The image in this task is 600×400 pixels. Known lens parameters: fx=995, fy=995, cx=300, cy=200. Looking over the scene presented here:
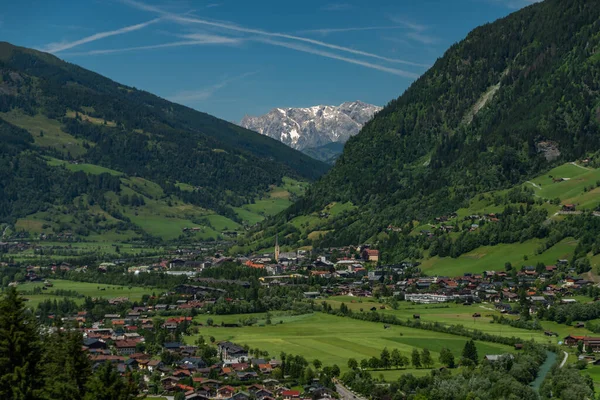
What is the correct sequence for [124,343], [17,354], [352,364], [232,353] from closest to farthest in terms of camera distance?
[17,354], [352,364], [232,353], [124,343]

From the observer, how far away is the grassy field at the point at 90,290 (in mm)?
146625

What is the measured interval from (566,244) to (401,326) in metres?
50.3

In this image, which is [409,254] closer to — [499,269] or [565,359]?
[499,269]

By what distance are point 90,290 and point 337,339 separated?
6046 cm

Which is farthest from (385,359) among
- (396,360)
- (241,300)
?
(241,300)

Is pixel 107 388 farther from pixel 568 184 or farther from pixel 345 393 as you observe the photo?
pixel 568 184

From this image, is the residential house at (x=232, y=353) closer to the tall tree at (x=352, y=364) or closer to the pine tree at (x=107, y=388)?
the tall tree at (x=352, y=364)

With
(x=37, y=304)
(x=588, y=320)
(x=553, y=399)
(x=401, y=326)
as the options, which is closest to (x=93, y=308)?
(x=37, y=304)

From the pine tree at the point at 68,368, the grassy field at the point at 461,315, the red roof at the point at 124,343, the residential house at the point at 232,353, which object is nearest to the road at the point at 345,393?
the residential house at the point at 232,353

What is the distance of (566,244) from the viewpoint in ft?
523

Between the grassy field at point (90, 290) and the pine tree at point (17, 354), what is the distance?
328 ft

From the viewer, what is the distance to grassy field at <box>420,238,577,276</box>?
6235 inches

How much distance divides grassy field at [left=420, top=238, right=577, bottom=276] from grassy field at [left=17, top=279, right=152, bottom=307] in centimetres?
4948

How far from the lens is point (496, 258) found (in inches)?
6550
